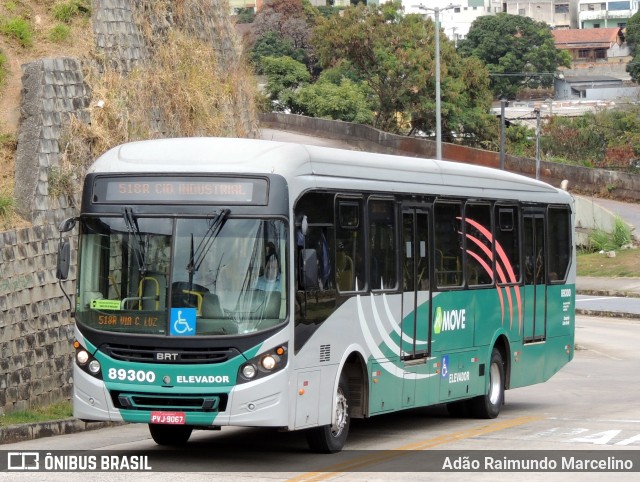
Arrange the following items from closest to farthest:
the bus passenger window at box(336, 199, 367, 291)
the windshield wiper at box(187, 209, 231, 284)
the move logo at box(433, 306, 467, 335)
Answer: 1. the windshield wiper at box(187, 209, 231, 284)
2. the bus passenger window at box(336, 199, 367, 291)
3. the move logo at box(433, 306, 467, 335)

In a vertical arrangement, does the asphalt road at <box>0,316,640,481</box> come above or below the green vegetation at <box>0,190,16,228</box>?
below

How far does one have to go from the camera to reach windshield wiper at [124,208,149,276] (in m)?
12.5

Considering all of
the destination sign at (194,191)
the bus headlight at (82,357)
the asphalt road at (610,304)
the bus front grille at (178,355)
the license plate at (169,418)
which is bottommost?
the asphalt road at (610,304)

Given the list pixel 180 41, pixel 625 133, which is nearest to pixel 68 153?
pixel 180 41

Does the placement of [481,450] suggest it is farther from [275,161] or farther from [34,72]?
[34,72]

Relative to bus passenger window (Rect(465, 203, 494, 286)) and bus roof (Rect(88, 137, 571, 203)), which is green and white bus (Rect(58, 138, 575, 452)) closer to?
bus roof (Rect(88, 137, 571, 203))

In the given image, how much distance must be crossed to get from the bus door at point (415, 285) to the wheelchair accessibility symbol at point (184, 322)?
3488 millimetres

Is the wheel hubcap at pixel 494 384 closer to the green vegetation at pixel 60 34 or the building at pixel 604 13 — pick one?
the green vegetation at pixel 60 34

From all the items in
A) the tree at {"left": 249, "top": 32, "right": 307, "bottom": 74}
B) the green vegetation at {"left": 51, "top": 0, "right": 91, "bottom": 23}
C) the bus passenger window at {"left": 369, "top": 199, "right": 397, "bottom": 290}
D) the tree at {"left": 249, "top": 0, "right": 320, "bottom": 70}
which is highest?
the tree at {"left": 249, "top": 0, "right": 320, "bottom": 70}

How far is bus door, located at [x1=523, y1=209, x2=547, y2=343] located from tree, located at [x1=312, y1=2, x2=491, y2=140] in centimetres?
4598

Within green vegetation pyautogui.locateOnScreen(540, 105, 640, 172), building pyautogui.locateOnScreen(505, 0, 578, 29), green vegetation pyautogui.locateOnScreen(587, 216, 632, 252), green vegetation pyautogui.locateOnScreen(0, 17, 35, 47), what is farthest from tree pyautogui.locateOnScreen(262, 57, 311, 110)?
building pyautogui.locateOnScreen(505, 0, 578, 29)

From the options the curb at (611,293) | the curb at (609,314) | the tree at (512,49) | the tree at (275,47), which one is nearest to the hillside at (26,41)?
the curb at (609,314)

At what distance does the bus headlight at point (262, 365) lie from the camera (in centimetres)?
1224

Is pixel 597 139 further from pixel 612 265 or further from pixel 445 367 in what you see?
pixel 445 367
